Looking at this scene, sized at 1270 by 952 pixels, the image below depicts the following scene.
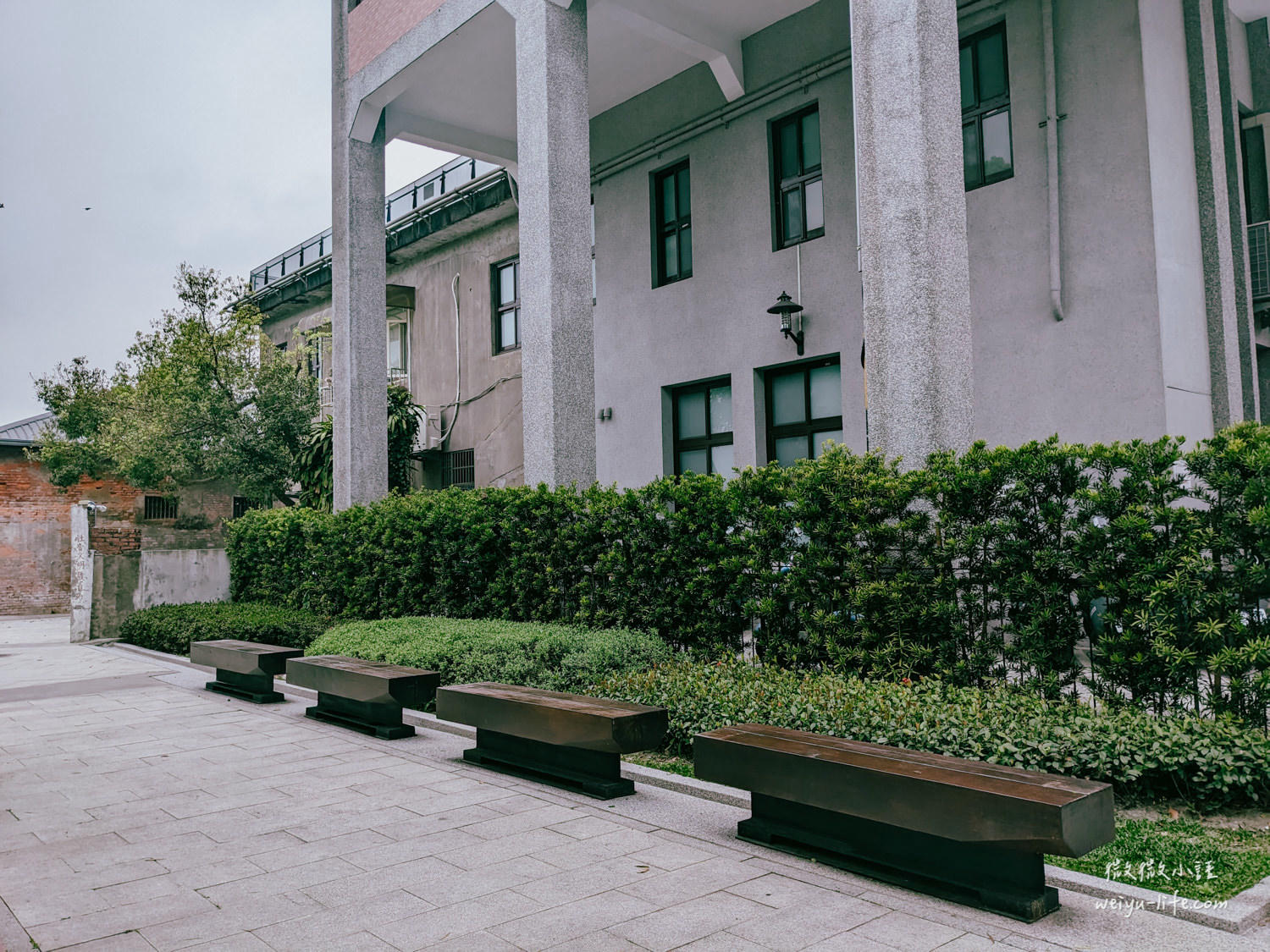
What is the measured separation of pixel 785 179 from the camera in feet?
→ 43.5

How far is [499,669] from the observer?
754cm

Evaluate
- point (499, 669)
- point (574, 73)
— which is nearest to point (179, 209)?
point (574, 73)

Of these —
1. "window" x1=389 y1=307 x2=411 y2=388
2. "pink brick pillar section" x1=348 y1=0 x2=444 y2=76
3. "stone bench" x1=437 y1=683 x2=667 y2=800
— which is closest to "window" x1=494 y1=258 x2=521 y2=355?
"window" x1=389 y1=307 x2=411 y2=388

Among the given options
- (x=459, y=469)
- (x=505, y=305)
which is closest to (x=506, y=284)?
(x=505, y=305)

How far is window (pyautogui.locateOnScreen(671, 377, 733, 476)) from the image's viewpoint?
46.2 feet

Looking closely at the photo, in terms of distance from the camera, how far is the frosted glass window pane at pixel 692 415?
14.5 metres

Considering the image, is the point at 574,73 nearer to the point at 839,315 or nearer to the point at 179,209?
the point at 839,315

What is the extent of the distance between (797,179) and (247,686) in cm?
967

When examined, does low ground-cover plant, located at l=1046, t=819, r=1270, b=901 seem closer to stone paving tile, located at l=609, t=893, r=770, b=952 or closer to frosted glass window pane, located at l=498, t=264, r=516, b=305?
stone paving tile, located at l=609, t=893, r=770, b=952

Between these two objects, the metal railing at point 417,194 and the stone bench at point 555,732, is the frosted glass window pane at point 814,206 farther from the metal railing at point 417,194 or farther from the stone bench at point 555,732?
the stone bench at point 555,732

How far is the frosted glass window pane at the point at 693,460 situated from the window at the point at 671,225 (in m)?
2.77

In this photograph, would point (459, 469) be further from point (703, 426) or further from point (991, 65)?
point (991, 65)

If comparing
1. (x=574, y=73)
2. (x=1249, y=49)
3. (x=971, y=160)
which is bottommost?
(x=971, y=160)

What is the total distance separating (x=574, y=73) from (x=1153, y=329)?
6903 millimetres
